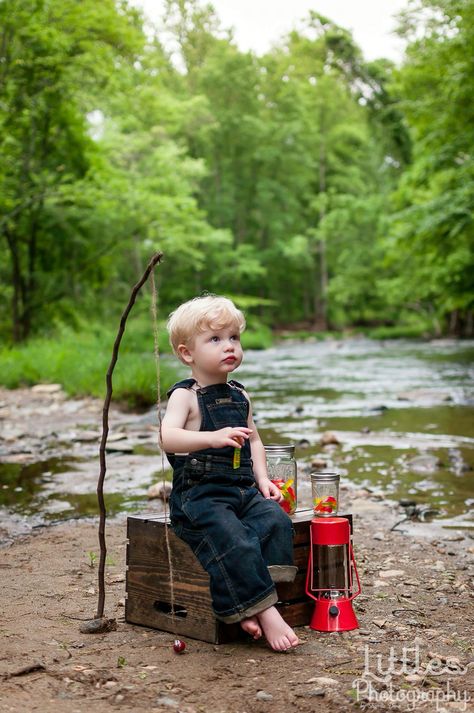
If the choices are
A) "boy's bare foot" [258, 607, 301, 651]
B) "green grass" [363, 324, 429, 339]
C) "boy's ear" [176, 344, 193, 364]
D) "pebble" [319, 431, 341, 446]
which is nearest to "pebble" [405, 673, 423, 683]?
"boy's bare foot" [258, 607, 301, 651]

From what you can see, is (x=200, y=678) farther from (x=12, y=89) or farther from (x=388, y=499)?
(x=12, y=89)

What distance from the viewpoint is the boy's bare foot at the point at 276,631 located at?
10.7 feet

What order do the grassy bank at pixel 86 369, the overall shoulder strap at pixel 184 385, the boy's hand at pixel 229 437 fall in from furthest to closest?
the grassy bank at pixel 86 369
the overall shoulder strap at pixel 184 385
the boy's hand at pixel 229 437

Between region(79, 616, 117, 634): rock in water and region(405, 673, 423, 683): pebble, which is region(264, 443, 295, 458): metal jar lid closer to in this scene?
region(79, 616, 117, 634): rock in water

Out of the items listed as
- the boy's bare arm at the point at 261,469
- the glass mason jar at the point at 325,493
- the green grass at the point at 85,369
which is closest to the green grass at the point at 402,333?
the green grass at the point at 85,369

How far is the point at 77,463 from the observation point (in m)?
8.04

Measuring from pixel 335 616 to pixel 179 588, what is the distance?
67 centimetres

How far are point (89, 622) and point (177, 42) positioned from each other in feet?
162

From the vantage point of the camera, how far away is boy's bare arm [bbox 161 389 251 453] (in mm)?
3389

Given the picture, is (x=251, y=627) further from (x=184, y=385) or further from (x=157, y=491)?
(x=157, y=491)

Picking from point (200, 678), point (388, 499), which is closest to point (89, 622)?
point (200, 678)

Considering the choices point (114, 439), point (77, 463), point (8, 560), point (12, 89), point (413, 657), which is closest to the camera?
point (413, 657)

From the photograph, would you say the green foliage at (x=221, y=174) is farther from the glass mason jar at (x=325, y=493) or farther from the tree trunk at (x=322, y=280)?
the glass mason jar at (x=325, y=493)

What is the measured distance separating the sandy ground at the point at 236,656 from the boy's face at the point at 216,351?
1.13 meters
